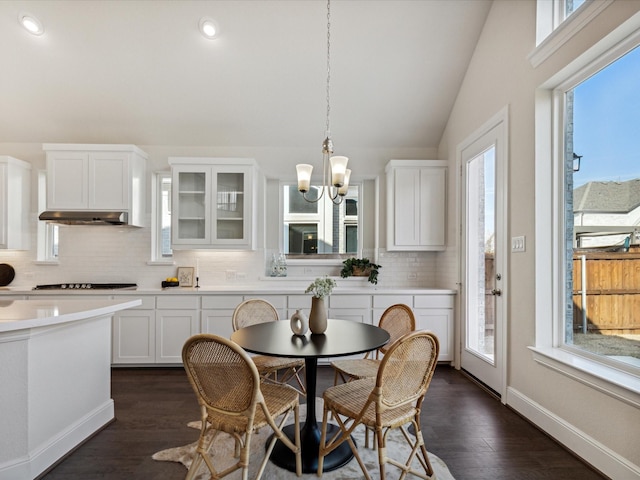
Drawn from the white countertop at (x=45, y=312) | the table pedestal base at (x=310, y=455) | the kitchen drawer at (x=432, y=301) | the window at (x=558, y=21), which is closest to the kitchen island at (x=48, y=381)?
the white countertop at (x=45, y=312)

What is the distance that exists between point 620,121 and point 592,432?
187cm

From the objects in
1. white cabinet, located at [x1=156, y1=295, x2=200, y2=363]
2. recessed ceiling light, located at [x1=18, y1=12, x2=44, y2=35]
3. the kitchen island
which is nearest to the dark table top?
the kitchen island

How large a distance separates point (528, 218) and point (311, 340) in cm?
190

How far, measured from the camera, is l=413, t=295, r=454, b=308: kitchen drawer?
4.09 m

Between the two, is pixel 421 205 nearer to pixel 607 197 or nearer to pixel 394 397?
pixel 607 197

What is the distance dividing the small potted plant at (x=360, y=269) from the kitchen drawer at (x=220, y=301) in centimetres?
134

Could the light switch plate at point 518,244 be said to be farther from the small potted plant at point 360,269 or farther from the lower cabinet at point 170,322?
the small potted plant at point 360,269

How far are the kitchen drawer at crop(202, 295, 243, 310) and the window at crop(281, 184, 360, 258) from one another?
1.05 m

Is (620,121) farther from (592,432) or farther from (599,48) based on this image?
(592,432)

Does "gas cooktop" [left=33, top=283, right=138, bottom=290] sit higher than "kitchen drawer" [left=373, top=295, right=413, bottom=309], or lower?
higher

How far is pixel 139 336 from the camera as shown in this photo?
3.99 m

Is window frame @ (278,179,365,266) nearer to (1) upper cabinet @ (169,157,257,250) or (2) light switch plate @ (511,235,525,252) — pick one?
(1) upper cabinet @ (169,157,257,250)

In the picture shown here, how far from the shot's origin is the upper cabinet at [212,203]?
4246 mm

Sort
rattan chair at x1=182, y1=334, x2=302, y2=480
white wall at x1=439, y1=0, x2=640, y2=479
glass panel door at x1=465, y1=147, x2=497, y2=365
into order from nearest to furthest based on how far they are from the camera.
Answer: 1. rattan chair at x1=182, y1=334, x2=302, y2=480
2. white wall at x1=439, y1=0, x2=640, y2=479
3. glass panel door at x1=465, y1=147, x2=497, y2=365
